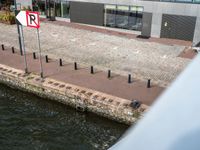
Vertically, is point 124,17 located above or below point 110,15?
below

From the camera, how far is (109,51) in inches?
806

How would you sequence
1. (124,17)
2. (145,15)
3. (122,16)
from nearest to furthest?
1. (145,15)
2. (124,17)
3. (122,16)

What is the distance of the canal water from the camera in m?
11.2

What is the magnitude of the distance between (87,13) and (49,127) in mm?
18191

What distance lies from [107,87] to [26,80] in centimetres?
490

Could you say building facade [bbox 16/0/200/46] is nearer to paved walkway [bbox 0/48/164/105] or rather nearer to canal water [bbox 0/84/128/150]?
paved walkway [bbox 0/48/164/105]

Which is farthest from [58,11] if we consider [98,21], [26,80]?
[26,80]

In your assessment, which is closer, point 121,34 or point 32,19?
point 32,19

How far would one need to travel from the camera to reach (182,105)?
1.27 meters

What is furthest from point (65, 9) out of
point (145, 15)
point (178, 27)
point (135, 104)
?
point (135, 104)

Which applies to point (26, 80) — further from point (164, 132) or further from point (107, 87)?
point (164, 132)

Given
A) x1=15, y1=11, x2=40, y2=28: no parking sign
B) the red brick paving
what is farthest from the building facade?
x1=15, y1=11, x2=40, y2=28: no parking sign

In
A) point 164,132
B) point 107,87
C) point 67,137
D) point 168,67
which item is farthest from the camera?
point 168,67

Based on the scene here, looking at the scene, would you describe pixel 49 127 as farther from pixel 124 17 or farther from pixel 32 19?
pixel 124 17
